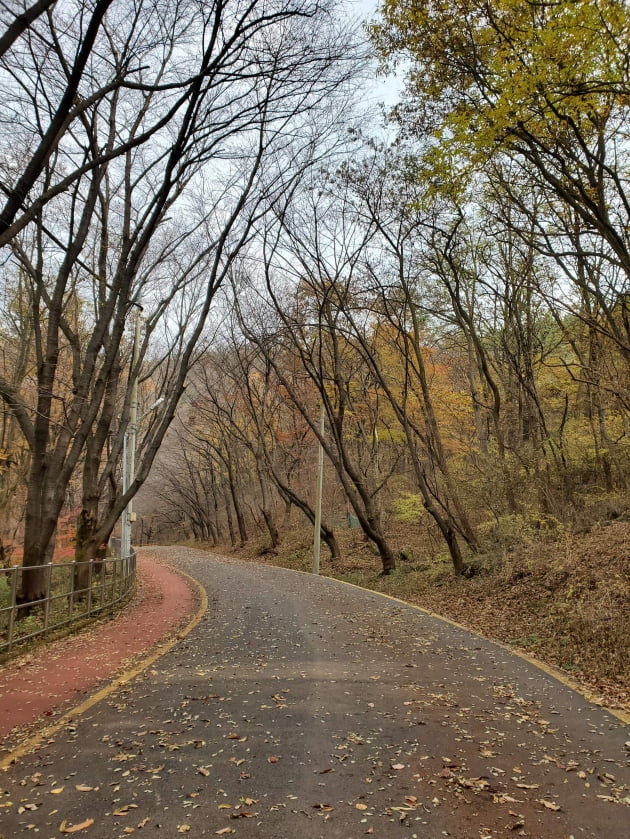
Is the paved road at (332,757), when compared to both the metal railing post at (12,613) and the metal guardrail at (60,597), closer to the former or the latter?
the metal railing post at (12,613)

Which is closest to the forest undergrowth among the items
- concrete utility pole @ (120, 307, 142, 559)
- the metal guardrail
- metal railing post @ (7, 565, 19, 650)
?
the metal guardrail

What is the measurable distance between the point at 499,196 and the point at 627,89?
5082 mm

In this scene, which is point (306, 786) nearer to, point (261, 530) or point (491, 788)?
point (491, 788)

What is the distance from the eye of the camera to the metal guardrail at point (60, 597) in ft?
25.0

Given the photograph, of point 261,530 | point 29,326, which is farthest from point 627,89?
point 261,530

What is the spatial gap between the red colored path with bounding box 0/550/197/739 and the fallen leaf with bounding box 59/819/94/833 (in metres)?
1.95

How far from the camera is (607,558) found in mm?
9312

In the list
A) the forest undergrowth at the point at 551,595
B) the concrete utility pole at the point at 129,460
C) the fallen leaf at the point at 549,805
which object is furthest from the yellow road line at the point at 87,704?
the concrete utility pole at the point at 129,460

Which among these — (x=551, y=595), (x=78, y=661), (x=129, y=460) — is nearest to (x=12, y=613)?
(x=78, y=661)

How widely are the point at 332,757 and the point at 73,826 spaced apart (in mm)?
1729

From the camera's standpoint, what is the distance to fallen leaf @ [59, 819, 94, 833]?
3.13m

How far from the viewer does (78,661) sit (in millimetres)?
7316

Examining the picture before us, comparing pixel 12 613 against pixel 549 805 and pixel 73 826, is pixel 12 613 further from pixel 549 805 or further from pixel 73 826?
pixel 549 805

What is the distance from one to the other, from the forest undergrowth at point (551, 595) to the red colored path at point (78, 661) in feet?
17.0
